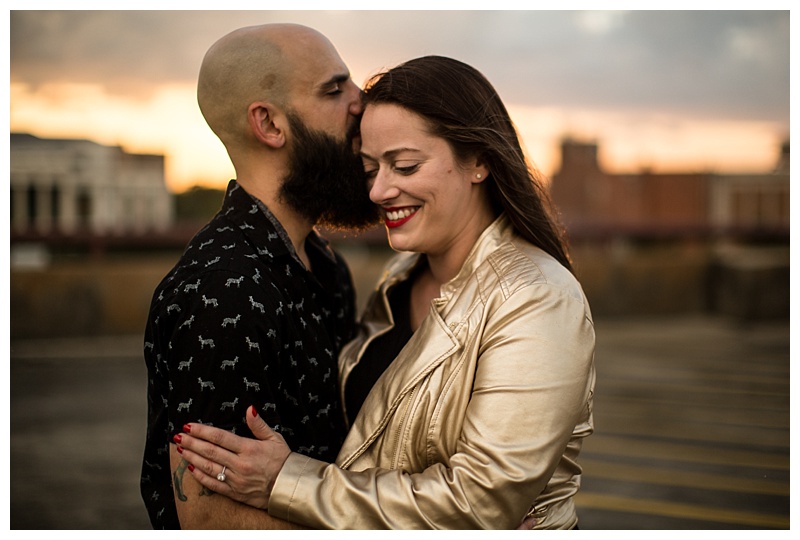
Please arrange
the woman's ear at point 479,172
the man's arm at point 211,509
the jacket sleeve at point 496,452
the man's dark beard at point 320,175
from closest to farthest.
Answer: the jacket sleeve at point 496,452
the man's arm at point 211,509
the woman's ear at point 479,172
the man's dark beard at point 320,175

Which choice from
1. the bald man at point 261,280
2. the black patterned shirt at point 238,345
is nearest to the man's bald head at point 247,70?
the bald man at point 261,280

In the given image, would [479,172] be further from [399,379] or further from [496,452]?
[496,452]

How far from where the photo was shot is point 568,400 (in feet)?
7.39

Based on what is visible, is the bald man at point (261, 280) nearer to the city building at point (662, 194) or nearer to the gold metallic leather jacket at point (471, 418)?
the gold metallic leather jacket at point (471, 418)

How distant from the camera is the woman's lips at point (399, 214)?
2.64m

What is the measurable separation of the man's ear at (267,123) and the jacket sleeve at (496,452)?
91cm

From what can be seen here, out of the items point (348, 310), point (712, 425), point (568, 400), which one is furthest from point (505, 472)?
point (712, 425)

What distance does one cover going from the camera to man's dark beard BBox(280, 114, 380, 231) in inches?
109

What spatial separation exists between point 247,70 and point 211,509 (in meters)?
1.28

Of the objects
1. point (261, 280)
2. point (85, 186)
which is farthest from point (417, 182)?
point (85, 186)

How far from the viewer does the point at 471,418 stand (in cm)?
224

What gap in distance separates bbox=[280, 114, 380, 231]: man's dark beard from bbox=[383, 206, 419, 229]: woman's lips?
9.4 inches

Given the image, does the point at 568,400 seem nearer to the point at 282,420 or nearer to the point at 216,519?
the point at 282,420

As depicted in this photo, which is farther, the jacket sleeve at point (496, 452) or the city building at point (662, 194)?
the city building at point (662, 194)
